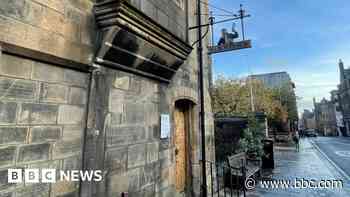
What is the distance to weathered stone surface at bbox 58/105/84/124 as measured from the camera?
191cm

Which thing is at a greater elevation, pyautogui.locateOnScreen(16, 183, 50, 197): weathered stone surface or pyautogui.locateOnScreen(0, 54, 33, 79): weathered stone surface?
pyautogui.locateOnScreen(0, 54, 33, 79): weathered stone surface

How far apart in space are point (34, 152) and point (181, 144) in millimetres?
3328

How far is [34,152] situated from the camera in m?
1.67

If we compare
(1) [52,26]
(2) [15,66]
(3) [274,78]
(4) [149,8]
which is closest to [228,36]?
(4) [149,8]

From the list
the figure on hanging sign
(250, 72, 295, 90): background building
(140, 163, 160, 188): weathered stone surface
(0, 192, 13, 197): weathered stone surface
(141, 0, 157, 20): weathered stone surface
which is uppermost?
(250, 72, 295, 90): background building

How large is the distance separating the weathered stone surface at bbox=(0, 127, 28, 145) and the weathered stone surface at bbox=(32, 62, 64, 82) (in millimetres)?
437

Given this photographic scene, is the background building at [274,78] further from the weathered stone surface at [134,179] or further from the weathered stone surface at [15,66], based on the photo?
the weathered stone surface at [15,66]

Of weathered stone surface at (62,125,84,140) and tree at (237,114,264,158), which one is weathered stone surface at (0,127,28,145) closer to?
weathered stone surface at (62,125,84,140)

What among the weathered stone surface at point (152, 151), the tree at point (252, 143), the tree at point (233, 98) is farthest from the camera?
the tree at point (233, 98)

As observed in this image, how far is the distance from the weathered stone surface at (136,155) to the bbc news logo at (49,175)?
Answer: 1.76ft

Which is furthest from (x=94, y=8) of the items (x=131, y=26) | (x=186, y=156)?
(x=186, y=156)

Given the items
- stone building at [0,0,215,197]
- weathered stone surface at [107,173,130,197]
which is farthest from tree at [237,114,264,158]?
weathered stone surface at [107,173,130,197]

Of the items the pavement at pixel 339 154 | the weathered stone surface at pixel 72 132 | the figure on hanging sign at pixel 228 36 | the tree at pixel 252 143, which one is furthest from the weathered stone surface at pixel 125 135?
the pavement at pixel 339 154

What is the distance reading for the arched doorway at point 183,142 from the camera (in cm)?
451
